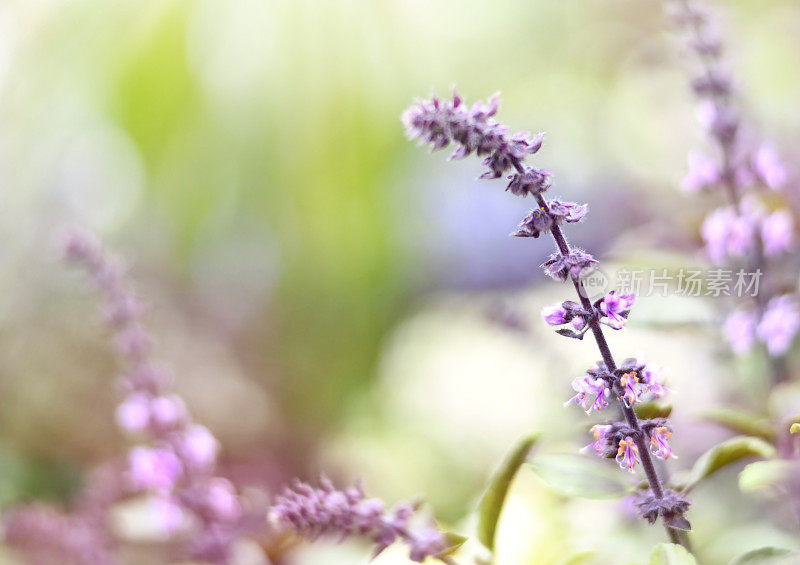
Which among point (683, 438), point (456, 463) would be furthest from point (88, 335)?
point (683, 438)

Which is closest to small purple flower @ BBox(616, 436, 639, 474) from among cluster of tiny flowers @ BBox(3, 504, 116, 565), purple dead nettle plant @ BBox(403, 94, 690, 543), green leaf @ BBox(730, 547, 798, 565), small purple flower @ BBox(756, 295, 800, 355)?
purple dead nettle plant @ BBox(403, 94, 690, 543)

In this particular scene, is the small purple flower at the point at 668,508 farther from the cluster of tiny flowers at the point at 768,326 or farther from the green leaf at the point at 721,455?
the cluster of tiny flowers at the point at 768,326

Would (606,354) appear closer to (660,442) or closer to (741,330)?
(660,442)

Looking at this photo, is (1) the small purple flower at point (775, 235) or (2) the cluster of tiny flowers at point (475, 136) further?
(1) the small purple flower at point (775, 235)

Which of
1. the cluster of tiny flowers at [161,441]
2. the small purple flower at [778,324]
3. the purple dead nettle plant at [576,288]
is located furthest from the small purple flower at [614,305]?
the cluster of tiny flowers at [161,441]

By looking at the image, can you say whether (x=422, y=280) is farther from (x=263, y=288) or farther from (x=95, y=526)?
(x=95, y=526)

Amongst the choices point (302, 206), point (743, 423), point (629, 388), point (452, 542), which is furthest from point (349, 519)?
point (302, 206)

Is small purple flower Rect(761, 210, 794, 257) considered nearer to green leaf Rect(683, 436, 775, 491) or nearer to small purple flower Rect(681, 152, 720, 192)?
small purple flower Rect(681, 152, 720, 192)
